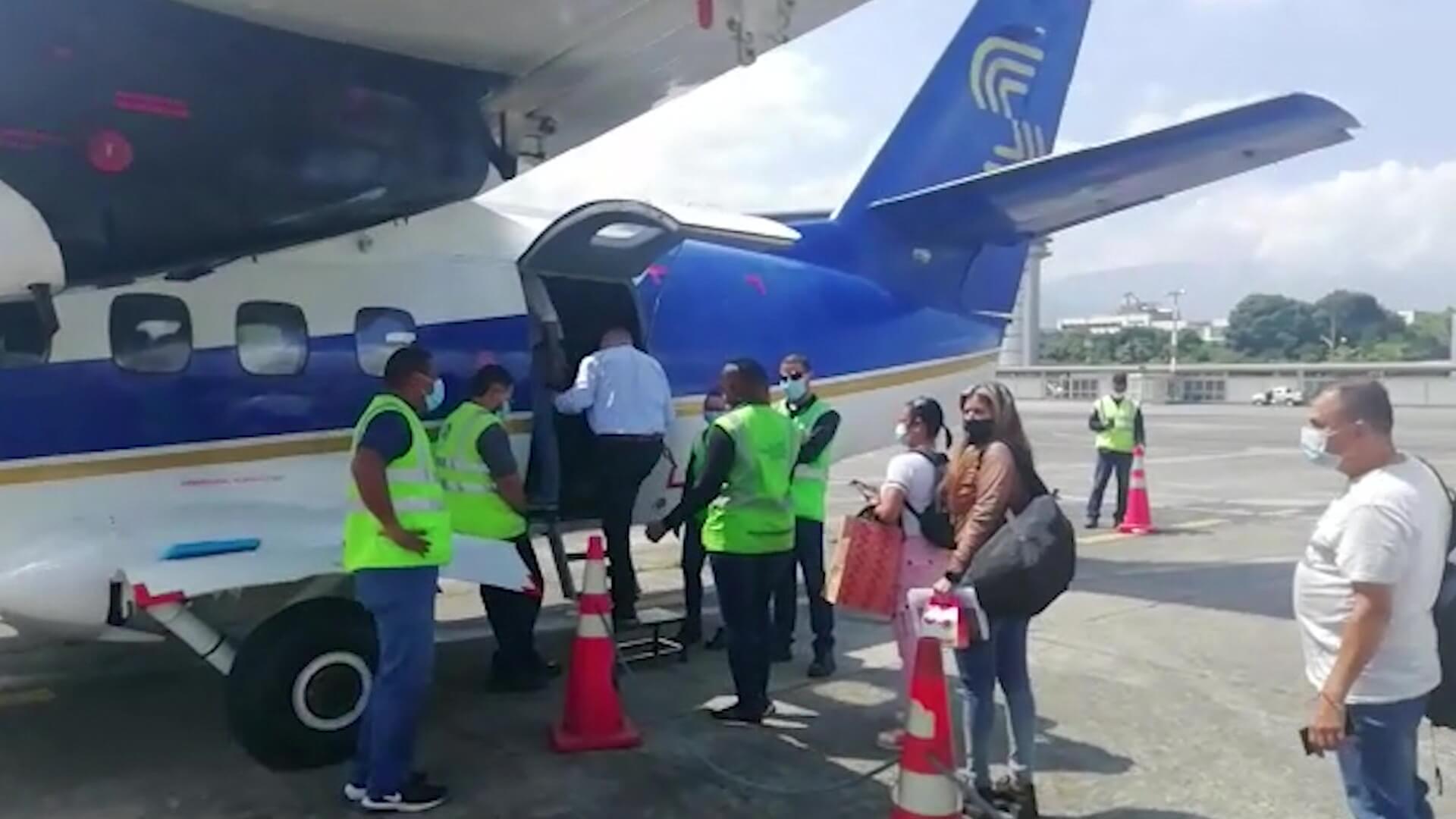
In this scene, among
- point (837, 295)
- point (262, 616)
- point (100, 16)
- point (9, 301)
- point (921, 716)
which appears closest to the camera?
point (921, 716)

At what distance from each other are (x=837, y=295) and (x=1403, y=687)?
5878 millimetres

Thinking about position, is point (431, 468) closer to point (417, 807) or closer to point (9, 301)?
point (417, 807)

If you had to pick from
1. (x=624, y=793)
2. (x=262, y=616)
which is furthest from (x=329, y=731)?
(x=624, y=793)

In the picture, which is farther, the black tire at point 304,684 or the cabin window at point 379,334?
the cabin window at point 379,334

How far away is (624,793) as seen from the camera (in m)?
4.97

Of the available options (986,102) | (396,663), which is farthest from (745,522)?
(986,102)

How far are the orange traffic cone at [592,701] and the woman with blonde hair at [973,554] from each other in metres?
1.64

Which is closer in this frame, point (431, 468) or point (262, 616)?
point (431, 468)

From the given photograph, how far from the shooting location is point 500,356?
6973mm

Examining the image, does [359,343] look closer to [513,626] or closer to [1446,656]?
[513,626]

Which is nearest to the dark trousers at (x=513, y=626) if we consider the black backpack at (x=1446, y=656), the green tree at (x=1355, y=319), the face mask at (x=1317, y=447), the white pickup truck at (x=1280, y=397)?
the face mask at (x=1317, y=447)

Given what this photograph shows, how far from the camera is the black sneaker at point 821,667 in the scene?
677 centimetres

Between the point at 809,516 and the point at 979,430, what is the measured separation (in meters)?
2.58

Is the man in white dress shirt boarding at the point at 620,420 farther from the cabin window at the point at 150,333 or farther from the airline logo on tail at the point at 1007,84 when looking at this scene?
the airline logo on tail at the point at 1007,84
